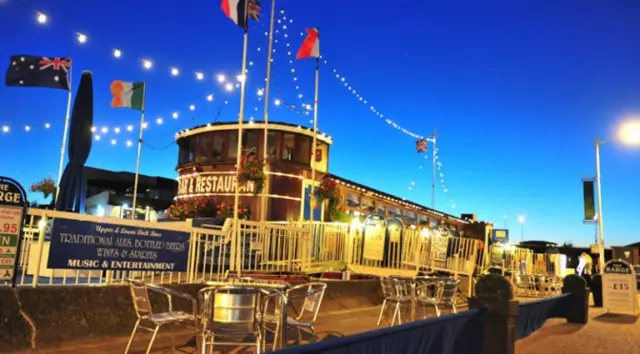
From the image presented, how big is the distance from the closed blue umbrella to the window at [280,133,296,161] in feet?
19.5

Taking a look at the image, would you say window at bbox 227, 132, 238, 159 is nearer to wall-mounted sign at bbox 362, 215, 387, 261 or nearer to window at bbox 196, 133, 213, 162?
window at bbox 196, 133, 213, 162

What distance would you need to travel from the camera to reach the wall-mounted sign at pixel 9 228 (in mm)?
5430

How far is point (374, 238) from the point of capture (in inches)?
499

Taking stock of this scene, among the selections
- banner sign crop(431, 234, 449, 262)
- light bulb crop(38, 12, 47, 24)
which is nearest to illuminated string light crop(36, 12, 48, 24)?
light bulb crop(38, 12, 47, 24)

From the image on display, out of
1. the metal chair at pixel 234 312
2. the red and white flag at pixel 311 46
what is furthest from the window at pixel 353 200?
the metal chair at pixel 234 312

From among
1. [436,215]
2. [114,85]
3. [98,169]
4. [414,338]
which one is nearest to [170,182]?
[98,169]

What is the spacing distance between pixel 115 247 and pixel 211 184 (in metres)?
11.4

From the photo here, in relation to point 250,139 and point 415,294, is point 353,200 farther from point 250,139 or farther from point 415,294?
point 415,294

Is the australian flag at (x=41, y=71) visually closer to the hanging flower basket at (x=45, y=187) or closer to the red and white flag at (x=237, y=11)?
the red and white flag at (x=237, y=11)

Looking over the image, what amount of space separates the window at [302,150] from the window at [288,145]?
120 mm

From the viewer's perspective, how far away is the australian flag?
15.5 m

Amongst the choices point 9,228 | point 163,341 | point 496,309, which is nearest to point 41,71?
point 9,228

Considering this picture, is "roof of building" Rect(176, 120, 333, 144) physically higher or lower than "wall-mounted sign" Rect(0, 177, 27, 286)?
higher

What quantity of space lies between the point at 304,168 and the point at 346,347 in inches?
607
